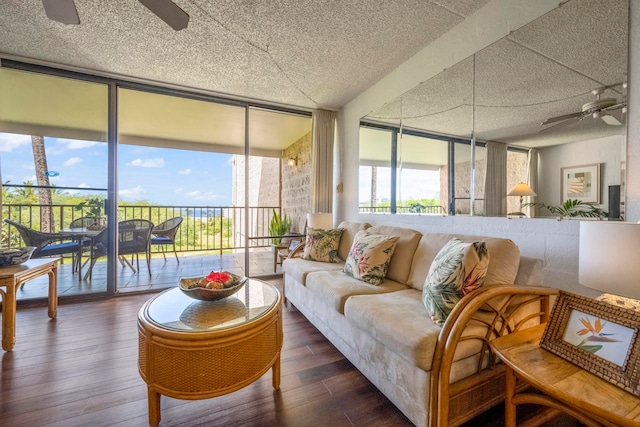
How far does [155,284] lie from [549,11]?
4458mm

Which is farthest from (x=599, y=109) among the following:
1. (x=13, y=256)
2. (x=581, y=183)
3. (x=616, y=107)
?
(x=13, y=256)

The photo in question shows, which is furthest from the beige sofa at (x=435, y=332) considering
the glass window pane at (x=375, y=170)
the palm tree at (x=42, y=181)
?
the palm tree at (x=42, y=181)

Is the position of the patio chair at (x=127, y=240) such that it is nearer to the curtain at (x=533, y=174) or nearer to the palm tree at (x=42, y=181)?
the palm tree at (x=42, y=181)

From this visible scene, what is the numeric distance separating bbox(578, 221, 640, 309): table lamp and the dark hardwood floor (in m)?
0.82

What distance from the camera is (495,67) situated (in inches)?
73.3

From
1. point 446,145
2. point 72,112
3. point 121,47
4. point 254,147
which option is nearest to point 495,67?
point 446,145

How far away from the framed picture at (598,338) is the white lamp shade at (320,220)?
2.38 metres

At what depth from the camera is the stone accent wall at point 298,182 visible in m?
4.76

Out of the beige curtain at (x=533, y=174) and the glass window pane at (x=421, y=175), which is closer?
the beige curtain at (x=533, y=174)

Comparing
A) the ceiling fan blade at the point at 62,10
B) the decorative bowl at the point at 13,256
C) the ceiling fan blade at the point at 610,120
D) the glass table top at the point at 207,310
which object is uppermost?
the ceiling fan blade at the point at 62,10

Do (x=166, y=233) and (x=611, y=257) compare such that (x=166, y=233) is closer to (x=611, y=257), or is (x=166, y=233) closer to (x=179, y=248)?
(x=179, y=248)

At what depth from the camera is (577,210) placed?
4.84 feet

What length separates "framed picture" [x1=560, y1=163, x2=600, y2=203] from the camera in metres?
1.41

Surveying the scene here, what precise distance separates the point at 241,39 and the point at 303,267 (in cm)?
205
